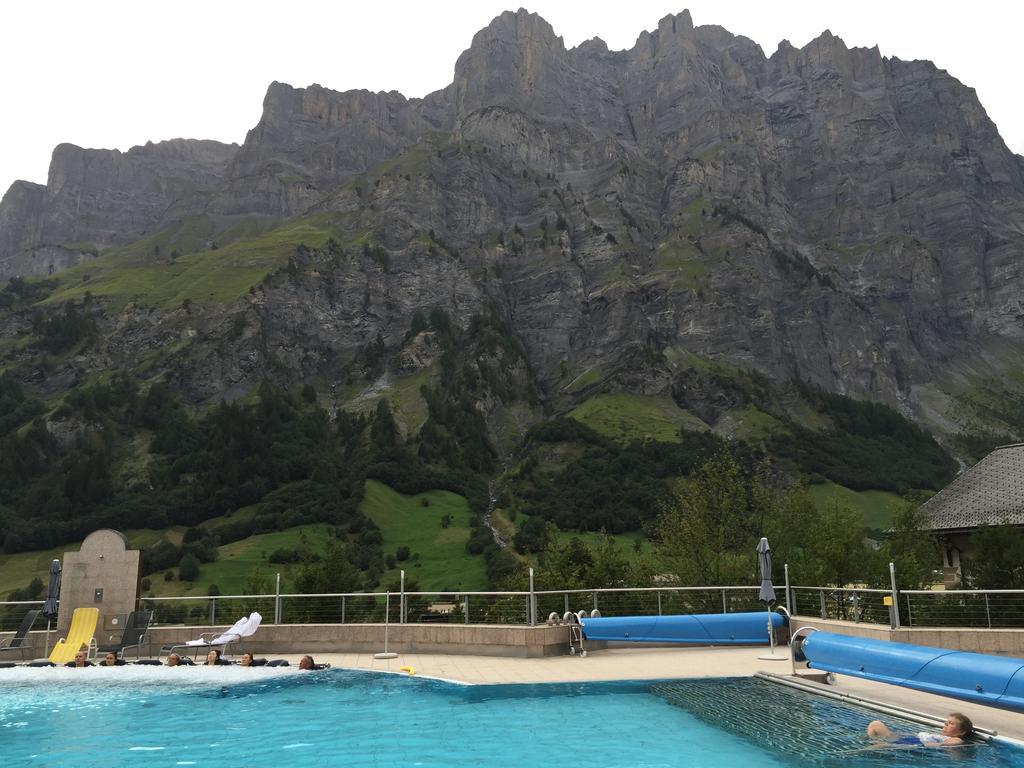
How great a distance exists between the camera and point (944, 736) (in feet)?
37.9

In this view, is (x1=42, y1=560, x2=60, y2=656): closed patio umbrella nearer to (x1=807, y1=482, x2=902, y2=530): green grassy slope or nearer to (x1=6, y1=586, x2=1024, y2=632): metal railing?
(x1=6, y1=586, x2=1024, y2=632): metal railing

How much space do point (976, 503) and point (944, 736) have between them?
37739 millimetres

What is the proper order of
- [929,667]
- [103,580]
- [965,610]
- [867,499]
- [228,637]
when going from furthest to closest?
[867,499] → [103,580] → [228,637] → [965,610] → [929,667]

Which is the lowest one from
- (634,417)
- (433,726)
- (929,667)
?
(433,726)

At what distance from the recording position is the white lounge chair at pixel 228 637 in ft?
75.7

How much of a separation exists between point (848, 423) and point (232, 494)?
12979 cm

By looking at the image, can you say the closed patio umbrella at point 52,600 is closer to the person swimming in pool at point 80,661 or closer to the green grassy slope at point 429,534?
the person swimming in pool at point 80,661

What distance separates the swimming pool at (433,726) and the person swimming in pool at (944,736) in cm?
34

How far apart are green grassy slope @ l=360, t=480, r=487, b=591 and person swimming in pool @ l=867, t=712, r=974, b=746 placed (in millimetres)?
88176

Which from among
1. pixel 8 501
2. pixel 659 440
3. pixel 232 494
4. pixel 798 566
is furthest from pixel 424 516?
pixel 798 566

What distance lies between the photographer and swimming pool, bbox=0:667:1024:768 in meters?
12.1

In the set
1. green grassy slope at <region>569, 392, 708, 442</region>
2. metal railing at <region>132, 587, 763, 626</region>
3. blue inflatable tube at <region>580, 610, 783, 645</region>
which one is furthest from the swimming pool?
green grassy slope at <region>569, 392, 708, 442</region>

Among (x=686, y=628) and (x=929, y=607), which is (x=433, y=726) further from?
(x=929, y=607)

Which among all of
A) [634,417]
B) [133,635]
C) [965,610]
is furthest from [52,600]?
[634,417]
